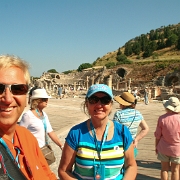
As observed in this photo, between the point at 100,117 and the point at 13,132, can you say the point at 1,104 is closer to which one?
the point at 13,132

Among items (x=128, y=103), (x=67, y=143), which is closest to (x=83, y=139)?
(x=67, y=143)

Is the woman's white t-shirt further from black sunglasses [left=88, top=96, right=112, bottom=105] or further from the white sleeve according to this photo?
black sunglasses [left=88, top=96, right=112, bottom=105]

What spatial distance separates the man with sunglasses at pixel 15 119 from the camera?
1.57 metres

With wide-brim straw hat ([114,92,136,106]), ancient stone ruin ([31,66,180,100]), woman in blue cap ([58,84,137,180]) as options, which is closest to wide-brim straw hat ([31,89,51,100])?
wide-brim straw hat ([114,92,136,106])

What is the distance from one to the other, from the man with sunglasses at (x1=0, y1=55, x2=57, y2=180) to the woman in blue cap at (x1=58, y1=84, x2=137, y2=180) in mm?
562

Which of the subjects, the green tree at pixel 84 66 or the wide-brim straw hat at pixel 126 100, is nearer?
the wide-brim straw hat at pixel 126 100

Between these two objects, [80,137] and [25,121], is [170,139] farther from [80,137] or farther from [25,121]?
[25,121]

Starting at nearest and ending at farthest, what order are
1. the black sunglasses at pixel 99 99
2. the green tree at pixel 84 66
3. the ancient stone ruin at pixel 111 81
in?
the black sunglasses at pixel 99 99, the ancient stone ruin at pixel 111 81, the green tree at pixel 84 66

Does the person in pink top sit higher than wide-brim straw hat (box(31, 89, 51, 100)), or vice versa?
wide-brim straw hat (box(31, 89, 51, 100))

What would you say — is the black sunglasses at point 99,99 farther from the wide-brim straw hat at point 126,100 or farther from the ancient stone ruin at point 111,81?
the ancient stone ruin at point 111,81

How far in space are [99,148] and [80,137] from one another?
235 mm

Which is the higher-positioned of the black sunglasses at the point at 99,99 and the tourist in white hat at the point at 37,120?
the black sunglasses at the point at 99,99

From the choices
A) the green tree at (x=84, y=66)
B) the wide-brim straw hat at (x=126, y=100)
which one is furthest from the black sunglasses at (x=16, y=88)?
the green tree at (x=84, y=66)

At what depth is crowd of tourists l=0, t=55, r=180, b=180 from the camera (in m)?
1.59
